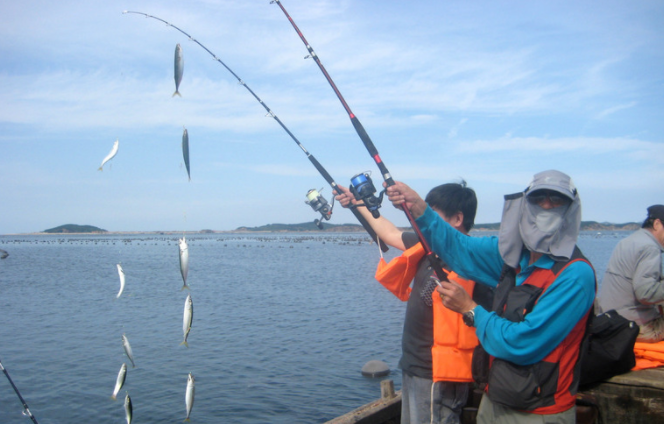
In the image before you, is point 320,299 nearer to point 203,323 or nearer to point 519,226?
point 203,323

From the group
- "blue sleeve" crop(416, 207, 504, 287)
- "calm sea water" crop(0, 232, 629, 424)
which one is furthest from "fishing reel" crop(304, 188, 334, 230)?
"calm sea water" crop(0, 232, 629, 424)

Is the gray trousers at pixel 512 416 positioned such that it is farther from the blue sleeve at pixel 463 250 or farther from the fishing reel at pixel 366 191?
the fishing reel at pixel 366 191

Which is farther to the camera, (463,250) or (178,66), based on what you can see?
(178,66)

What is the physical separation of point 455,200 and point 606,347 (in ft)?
5.50

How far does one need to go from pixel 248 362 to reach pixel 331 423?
27.7ft

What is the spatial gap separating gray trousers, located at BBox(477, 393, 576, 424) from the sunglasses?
959mm

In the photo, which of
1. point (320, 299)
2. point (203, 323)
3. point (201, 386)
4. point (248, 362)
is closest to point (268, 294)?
point (320, 299)

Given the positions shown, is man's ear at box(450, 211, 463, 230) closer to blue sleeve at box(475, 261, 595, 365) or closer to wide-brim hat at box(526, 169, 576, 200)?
wide-brim hat at box(526, 169, 576, 200)

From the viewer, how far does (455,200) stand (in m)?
3.43

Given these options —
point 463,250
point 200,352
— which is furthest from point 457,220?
point 200,352

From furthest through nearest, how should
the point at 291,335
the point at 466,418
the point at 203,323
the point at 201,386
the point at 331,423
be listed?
the point at 203,323, the point at 291,335, the point at 201,386, the point at 331,423, the point at 466,418

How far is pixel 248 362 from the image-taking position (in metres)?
13.0

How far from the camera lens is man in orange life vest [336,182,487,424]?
2.97 metres

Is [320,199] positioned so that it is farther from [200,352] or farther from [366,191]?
[200,352]
